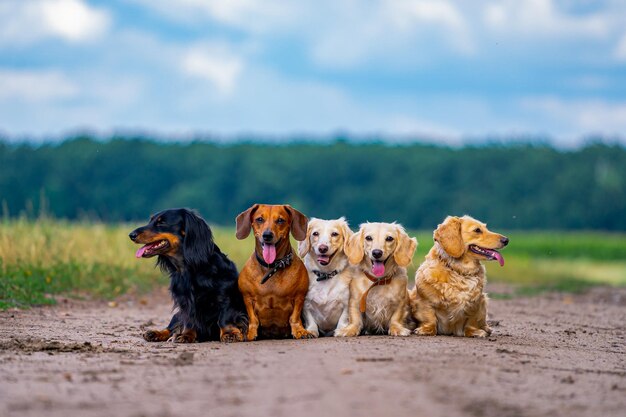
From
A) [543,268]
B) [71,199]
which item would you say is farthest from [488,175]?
[543,268]

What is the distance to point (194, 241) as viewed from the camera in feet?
29.2

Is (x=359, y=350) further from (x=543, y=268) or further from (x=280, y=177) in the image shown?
(x=280, y=177)

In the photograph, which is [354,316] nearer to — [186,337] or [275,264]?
[275,264]

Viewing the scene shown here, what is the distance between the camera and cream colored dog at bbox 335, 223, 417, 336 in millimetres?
8891

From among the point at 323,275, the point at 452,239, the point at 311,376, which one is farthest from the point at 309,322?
the point at 311,376

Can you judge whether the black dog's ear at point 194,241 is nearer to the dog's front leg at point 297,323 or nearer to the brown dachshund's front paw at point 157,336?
the brown dachshund's front paw at point 157,336

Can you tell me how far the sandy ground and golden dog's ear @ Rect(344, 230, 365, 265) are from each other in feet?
2.41

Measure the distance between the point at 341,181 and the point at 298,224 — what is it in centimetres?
6229

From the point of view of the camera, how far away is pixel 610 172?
68688 millimetres

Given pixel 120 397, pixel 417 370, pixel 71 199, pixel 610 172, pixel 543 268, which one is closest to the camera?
pixel 120 397

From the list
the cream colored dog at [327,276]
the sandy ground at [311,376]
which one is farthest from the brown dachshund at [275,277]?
the sandy ground at [311,376]

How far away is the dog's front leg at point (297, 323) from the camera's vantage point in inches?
345

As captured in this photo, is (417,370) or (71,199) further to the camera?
(71,199)

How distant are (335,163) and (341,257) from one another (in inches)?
2491
